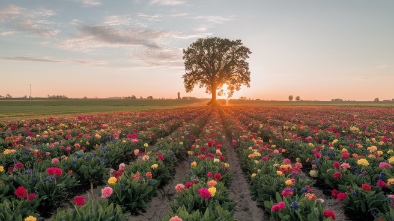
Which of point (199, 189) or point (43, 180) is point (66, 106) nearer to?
point (43, 180)

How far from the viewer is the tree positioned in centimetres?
6469

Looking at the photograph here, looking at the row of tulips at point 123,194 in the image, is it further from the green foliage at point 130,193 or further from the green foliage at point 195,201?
the green foliage at point 195,201

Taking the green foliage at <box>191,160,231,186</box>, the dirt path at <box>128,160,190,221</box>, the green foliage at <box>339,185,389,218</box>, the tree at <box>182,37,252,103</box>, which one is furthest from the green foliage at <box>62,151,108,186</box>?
the tree at <box>182,37,252,103</box>

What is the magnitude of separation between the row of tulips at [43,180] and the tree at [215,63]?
56.0 meters

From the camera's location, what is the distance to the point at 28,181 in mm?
6230

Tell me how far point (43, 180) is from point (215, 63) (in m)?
60.5

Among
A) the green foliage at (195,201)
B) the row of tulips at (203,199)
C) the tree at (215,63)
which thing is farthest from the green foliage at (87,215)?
the tree at (215,63)

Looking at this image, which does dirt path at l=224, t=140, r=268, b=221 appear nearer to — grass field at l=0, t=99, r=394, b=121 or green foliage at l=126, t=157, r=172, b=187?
green foliage at l=126, t=157, r=172, b=187

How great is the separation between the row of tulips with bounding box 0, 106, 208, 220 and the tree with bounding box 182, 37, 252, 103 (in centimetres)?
5599

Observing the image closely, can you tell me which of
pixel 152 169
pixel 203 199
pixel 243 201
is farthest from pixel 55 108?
pixel 203 199

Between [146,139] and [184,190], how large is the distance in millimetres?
8137

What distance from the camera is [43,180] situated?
20.9ft

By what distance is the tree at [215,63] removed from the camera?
64.7 meters

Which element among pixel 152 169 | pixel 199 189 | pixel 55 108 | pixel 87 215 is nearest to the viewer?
pixel 87 215
